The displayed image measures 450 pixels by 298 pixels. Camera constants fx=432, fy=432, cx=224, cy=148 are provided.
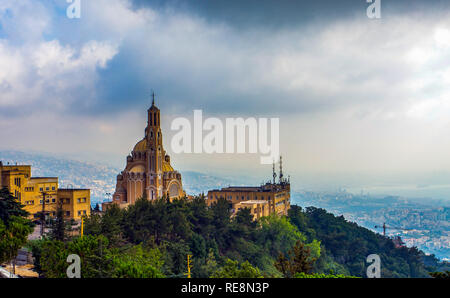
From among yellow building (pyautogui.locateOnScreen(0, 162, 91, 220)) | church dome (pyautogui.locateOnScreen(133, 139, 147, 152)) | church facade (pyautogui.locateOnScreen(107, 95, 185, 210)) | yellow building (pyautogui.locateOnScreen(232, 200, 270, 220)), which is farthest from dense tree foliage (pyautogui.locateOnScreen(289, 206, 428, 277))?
yellow building (pyautogui.locateOnScreen(0, 162, 91, 220))

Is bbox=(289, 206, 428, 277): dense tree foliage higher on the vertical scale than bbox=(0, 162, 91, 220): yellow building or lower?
lower

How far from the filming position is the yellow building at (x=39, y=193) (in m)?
37.1

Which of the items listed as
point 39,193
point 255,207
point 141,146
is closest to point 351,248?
point 255,207

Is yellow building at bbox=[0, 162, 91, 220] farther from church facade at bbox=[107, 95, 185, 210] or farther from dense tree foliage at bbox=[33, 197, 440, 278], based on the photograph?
church facade at bbox=[107, 95, 185, 210]

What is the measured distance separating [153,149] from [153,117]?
4.25 meters

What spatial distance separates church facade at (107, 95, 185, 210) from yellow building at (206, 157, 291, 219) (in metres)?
7.21

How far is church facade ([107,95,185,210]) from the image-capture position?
169 feet

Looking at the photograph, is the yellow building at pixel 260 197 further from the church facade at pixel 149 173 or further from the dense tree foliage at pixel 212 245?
the church facade at pixel 149 173

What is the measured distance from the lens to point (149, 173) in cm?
5191

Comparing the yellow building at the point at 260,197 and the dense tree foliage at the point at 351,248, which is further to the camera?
the dense tree foliage at the point at 351,248

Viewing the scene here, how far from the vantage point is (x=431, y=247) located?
78.8 metres

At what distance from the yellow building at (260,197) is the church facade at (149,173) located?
7210 millimetres

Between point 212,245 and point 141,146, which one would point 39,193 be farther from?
point 212,245

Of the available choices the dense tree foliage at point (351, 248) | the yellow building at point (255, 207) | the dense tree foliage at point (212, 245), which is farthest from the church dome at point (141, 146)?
the dense tree foliage at point (351, 248)
